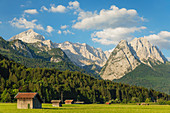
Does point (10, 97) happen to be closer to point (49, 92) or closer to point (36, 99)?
point (49, 92)

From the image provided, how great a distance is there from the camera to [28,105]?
7800cm

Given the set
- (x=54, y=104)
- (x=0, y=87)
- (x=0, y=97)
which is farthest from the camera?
(x=0, y=87)

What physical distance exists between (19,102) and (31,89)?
367 ft

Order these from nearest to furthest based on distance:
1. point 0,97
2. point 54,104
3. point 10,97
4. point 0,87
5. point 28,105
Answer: point 28,105 → point 54,104 → point 10,97 → point 0,97 → point 0,87

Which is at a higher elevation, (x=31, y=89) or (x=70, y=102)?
(x=31, y=89)

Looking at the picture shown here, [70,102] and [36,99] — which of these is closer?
[36,99]

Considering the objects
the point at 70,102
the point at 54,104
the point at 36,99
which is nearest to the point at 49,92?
the point at 70,102

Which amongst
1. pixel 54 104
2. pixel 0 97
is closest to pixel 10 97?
pixel 0 97

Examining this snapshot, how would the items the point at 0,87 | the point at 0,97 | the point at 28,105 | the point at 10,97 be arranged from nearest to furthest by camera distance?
the point at 28,105
the point at 10,97
the point at 0,97
the point at 0,87

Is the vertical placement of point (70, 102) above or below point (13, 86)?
below

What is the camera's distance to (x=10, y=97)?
150 meters

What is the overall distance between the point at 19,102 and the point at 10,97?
7838 centimetres

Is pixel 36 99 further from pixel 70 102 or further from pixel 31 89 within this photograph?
pixel 31 89

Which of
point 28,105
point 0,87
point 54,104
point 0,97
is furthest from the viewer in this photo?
point 0,87
